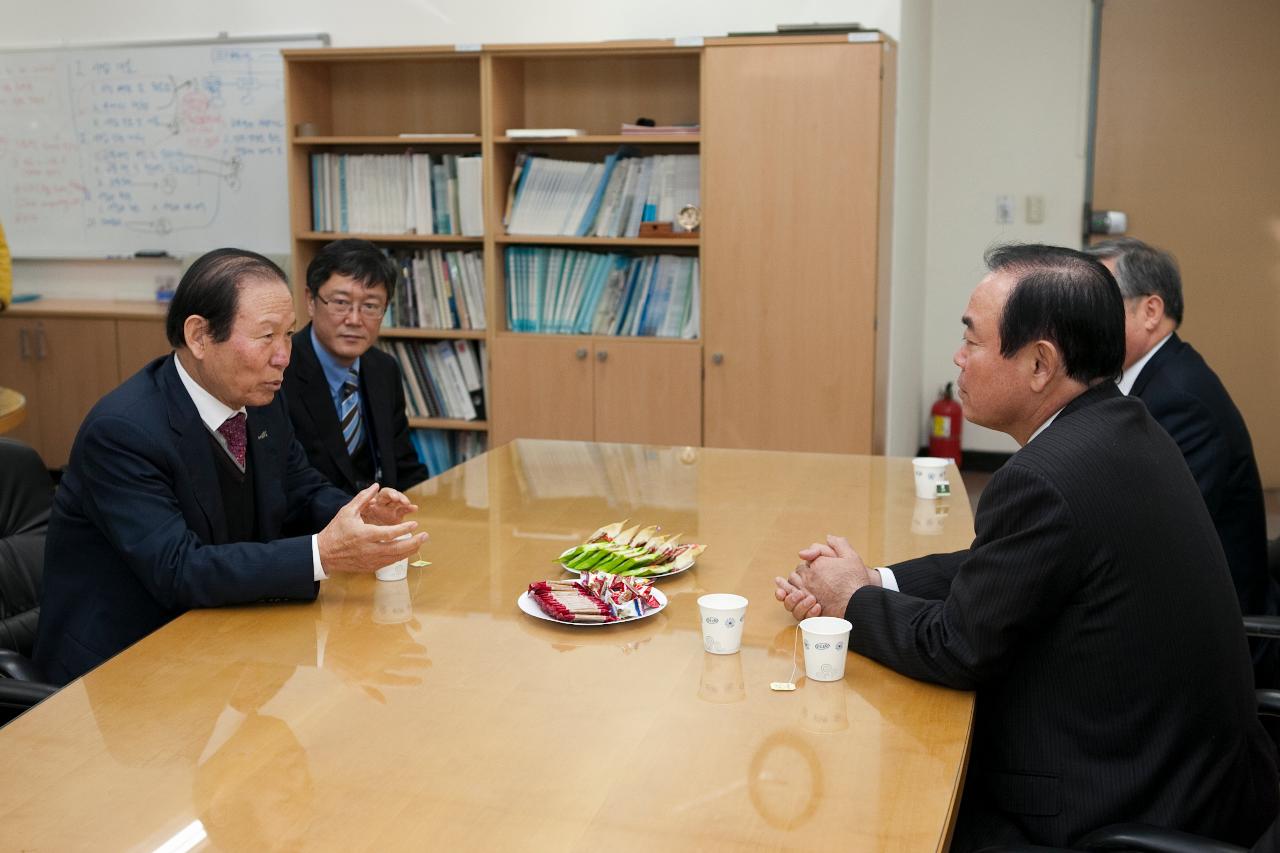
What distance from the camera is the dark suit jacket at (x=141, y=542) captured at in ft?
6.81

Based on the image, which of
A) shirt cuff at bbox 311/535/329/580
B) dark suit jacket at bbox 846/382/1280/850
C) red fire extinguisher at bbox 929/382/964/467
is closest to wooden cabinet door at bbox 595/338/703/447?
red fire extinguisher at bbox 929/382/964/467

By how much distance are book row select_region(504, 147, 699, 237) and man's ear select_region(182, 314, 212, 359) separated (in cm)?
292

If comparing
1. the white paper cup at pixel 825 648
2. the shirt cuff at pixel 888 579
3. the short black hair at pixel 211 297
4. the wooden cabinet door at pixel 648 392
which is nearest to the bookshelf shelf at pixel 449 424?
the wooden cabinet door at pixel 648 392

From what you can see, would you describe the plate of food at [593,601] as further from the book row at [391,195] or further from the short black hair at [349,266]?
the book row at [391,195]

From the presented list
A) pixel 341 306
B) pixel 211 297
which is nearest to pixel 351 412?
pixel 341 306

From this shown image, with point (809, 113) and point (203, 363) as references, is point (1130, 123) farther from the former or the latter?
point (203, 363)

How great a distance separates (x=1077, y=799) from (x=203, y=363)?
159cm

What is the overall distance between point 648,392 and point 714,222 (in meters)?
0.72

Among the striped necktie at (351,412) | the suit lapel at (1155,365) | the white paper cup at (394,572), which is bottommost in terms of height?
the white paper cup at (394,572)

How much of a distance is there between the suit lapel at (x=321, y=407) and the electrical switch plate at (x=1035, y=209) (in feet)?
13.1

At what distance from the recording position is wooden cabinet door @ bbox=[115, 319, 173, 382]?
18.7ft

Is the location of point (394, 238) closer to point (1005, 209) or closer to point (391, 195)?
point (391, 195)

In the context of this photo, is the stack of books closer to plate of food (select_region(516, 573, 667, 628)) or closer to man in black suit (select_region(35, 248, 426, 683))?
man in black suit (select_region(35, 248, 426, 683))

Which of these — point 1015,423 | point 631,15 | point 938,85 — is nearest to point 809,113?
point 631,15
